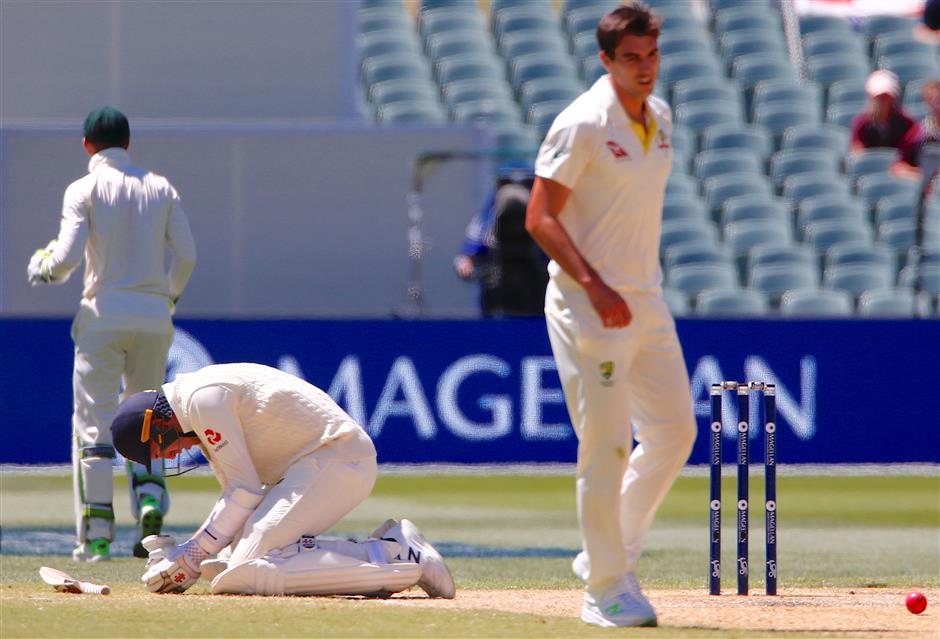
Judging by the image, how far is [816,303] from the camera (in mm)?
17938

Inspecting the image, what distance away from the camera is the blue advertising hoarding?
13.4 meters

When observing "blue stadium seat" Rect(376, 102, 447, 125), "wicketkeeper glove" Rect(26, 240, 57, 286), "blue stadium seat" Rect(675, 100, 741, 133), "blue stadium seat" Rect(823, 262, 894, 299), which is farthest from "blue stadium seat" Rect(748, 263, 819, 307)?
"wicketkeeper glove" Rect(26, 240, 57, 286)

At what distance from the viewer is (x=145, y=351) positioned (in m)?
8.82

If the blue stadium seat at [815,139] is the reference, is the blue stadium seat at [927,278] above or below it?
below

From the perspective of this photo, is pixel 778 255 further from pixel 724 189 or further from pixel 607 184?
pixel 607 184

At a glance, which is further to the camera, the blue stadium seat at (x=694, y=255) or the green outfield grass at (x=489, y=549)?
the blue stadium seat at (x=694, y=255)

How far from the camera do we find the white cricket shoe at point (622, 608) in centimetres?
596

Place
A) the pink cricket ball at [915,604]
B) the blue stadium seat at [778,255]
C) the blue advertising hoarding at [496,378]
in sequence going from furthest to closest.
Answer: the blue stadium seat at [778,255] < the blue advertising hoarding at [496,378] < the pink cricket ball at [915,604]

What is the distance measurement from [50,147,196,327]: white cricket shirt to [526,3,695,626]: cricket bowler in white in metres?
3.36

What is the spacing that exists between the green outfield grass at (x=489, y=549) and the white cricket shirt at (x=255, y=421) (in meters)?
0.56

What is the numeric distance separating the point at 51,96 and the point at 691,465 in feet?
22.5

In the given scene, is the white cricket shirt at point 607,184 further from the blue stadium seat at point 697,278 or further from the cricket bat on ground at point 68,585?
the blue stadium seat at point 697,278

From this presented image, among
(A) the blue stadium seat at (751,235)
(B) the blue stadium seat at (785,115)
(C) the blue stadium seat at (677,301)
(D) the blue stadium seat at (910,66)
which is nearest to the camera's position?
(C) the blue stadium seat at (677,301)

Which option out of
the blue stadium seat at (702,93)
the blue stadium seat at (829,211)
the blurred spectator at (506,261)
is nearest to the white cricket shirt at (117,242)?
the blurred spectator at (506,261)
